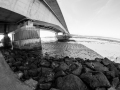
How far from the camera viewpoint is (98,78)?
7.93 feet

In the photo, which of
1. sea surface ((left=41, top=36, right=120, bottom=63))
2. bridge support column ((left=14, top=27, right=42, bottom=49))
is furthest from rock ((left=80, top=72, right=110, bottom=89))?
bridge support column ((left=14, top=27, right=42, bottom=49))

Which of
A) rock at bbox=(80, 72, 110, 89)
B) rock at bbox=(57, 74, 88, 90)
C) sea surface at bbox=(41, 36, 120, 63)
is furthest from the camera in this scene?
sea surface at bbox=(41, 36, 120, 63)

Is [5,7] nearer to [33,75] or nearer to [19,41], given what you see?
[19,41]

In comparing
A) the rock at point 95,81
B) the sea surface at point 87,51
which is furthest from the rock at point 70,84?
the sea surface at point 87,51

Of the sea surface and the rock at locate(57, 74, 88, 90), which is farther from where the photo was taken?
the sea surface

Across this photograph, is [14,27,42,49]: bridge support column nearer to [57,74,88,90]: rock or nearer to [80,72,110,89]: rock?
[57,74,88,90]: rock

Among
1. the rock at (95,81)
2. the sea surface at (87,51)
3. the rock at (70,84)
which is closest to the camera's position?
the rock at (70,84)

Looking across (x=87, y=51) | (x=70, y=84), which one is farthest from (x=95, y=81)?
(x=87, y=51)

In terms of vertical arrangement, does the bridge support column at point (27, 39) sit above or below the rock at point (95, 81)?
above

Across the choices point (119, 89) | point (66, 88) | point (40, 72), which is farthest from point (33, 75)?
point (119, 89)

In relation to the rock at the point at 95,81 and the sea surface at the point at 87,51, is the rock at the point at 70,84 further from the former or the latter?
the sea surface at the point at 87,51

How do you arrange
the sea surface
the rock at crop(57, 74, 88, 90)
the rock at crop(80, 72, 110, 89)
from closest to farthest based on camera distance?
the rock at crop(57, 74, 88, 90) < the rock at crop(80, 72, 110, 89) < the sea surface

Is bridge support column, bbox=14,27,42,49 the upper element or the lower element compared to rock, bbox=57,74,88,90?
upper

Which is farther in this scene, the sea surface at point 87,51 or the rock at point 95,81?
the sea surface at point 87,51
